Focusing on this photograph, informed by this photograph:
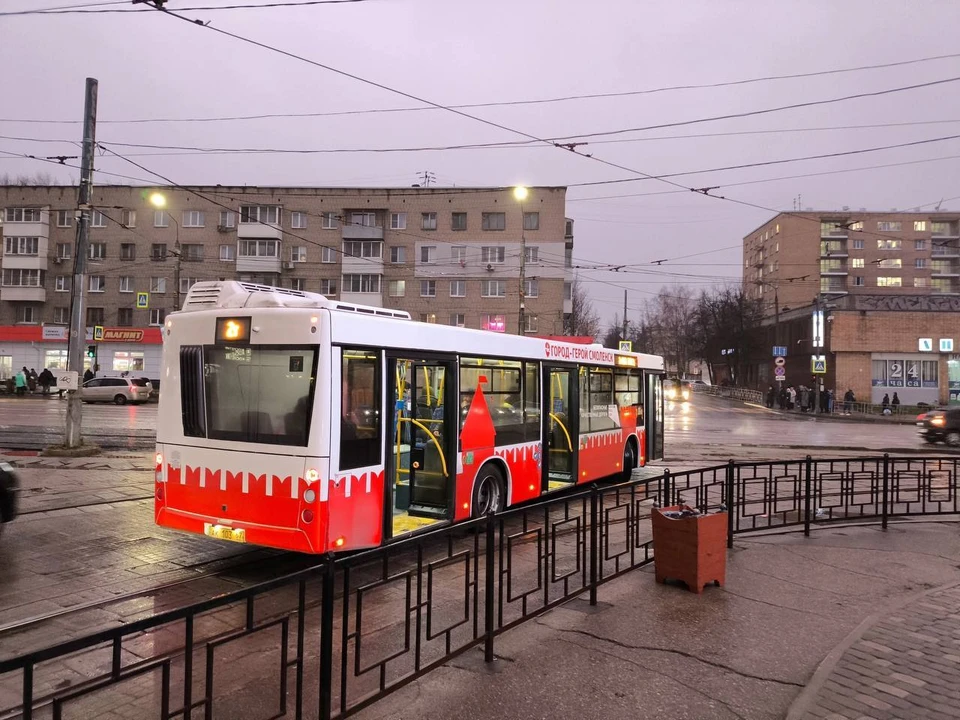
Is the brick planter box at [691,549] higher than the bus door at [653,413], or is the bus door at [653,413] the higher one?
the bus door at [653,413]

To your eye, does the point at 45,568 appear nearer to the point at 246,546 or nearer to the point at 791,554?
the point at 246,546

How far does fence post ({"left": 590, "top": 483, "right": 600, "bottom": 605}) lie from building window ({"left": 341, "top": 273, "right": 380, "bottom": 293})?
4722 centimetres

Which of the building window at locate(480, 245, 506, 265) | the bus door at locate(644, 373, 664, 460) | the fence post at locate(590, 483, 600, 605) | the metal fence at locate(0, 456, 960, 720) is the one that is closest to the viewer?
the metal fence at locate(0, 456, 960, 720)

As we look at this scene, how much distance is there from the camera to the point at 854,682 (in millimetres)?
4434

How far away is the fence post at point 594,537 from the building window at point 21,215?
60785 mm

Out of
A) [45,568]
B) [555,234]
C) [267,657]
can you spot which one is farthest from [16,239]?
[267,657]

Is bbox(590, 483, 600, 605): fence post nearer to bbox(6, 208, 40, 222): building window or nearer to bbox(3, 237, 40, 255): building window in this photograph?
bbox(3, 237, 40, 255): building window

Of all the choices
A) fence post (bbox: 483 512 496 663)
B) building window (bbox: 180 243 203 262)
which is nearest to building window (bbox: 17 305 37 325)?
building window (bbox: 180 243 203 262)

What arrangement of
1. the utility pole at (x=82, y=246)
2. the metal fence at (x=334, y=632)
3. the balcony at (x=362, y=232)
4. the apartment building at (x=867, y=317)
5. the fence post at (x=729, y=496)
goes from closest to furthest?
the metal fence at (x=334, y=632)
the fence post at (x=729, y=496)
the utility pole at (x=82, y=246)
the apartment building at (x=867, y=317)
the balcony at (x=362, y=232)

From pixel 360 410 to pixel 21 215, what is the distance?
198 feet

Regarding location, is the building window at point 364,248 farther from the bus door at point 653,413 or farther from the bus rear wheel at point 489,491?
the bus rear wheel at point 489,491

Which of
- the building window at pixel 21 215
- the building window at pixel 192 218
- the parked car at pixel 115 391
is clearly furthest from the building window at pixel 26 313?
the parked car at pixel 115 391

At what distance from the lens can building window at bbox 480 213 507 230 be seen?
169ft

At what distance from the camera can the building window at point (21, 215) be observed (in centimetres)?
5356
